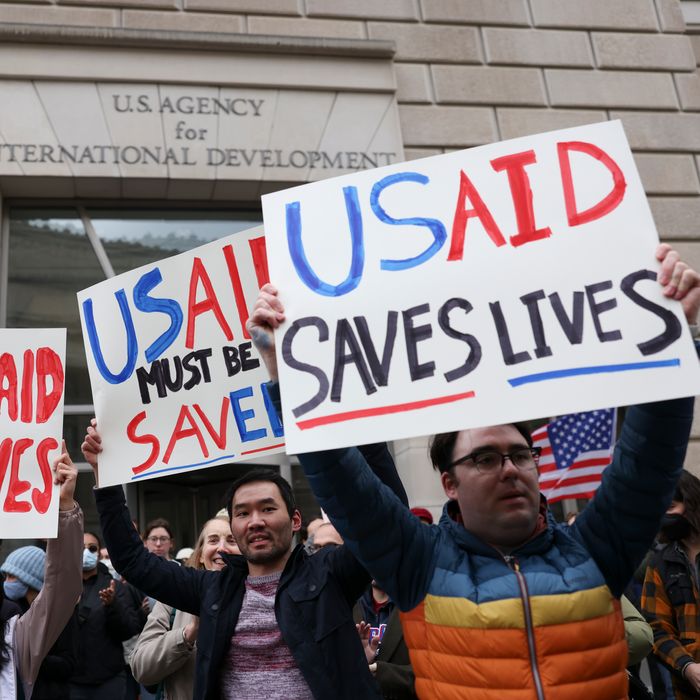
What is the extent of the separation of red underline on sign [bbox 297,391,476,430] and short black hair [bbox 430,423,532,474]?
19 cm

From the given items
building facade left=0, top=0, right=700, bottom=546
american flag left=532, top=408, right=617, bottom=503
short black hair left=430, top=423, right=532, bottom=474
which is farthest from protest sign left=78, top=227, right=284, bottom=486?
building facade left=0, top=0, right=700, bottom=546

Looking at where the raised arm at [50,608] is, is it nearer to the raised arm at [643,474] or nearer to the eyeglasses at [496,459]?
the eyeglasses at [496,459]

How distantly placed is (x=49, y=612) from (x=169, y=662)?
0.63 m

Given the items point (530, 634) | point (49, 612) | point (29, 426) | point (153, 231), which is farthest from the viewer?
point (153, 231)

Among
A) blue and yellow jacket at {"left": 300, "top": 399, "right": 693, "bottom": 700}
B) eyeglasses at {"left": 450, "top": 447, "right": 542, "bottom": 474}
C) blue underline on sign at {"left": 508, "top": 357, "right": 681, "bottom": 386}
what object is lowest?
blue and yellow jacket at {"left": 300, "top": 399, "right": 693, "bottom": 700}

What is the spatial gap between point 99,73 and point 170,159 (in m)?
1.08

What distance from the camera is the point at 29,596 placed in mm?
3820

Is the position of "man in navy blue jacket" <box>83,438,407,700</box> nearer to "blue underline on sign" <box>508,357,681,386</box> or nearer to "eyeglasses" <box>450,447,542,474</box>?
"eyeglasses" <box>450,447,542,474</box>

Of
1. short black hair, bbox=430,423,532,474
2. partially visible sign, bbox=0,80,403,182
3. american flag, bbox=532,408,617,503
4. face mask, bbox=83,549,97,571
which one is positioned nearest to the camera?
short black hair, bbox=430,423,532,474

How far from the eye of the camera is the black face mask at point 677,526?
3.67m

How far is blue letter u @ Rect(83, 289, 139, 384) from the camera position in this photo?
337 cm

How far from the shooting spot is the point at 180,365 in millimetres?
3350

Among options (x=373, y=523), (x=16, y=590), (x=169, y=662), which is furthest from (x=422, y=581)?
(x=16, y=590)

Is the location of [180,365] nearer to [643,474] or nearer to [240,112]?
[643,474]
